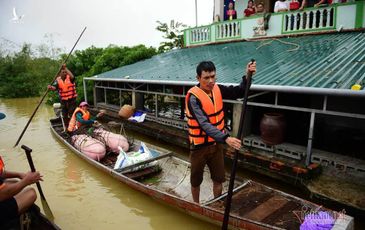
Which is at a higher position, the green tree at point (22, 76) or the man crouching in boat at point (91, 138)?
the green tree at point (22, 76)

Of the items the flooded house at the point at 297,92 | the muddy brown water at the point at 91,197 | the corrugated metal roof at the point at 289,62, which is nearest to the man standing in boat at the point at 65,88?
the muddy brown water at the point at 91,197

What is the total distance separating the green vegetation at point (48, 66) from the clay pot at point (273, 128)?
9.81 m

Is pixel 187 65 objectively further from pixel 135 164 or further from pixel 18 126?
pixel 18 126

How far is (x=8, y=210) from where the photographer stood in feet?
10.0

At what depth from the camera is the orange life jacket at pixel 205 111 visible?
3.54 metres

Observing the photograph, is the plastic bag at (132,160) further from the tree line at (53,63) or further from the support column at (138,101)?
the tree line at (53,63)

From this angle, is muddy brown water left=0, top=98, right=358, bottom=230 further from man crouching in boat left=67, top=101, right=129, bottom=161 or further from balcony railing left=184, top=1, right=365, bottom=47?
balcony railing left=184, top=1, right=365, bottom=47

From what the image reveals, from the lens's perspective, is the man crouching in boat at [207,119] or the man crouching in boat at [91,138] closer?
the man crouching in boat at [207,119]

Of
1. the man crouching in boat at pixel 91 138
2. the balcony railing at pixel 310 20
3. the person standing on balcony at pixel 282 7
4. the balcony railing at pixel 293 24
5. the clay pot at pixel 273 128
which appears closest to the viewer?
the clay pot at pixel 273 128

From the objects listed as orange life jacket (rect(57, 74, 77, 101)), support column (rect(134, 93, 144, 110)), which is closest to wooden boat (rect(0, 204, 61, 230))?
orange life jacket (rect(57, 74, 77, 101))

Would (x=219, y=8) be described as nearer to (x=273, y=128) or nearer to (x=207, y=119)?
(x=273, y=128)

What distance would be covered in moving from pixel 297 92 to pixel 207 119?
251 cm

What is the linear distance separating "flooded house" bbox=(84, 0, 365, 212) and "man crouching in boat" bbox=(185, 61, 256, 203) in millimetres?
1968

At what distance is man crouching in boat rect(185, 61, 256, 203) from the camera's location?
3324mm
